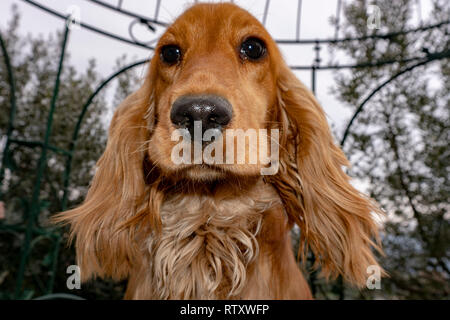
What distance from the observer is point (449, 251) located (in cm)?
204

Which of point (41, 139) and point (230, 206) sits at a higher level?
point (41, 139)

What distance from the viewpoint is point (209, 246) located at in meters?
1.22

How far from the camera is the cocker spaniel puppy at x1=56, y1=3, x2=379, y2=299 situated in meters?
1.17

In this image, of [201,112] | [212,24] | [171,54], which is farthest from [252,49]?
[201,112]

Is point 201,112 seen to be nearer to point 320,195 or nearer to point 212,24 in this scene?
point 212,24

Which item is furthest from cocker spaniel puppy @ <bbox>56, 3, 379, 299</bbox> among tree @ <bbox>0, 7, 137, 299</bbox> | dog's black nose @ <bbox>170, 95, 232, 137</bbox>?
tree @ <bbox>0, 7, 137, 299</bbox>

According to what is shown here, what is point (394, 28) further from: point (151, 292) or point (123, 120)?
point (151, 292)

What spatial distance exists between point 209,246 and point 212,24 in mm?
787

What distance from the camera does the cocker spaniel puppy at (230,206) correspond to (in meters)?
1.17

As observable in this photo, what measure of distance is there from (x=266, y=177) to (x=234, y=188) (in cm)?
12

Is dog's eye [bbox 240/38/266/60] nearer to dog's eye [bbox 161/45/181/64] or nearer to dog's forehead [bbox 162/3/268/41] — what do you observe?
dog's forehead [bbox 162/3/268/41]

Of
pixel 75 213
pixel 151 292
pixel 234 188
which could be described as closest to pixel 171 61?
pixel 234 188

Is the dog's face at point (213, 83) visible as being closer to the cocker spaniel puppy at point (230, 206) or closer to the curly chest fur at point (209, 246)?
the cocker spaniel puppy at point (230, 206)

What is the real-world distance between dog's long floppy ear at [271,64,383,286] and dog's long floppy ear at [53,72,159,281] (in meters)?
0.53
